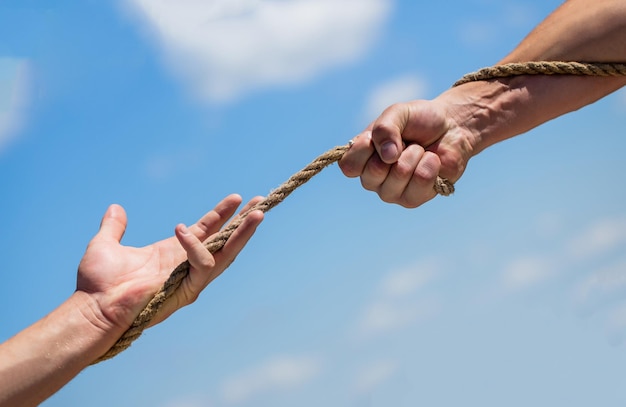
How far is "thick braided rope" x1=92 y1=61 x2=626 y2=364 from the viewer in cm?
359

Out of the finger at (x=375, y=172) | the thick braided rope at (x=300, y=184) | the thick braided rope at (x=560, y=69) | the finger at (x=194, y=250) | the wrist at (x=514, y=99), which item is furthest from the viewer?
the wrist at (x=514, y=99)

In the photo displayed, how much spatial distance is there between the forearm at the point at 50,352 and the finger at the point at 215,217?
558 millimetres

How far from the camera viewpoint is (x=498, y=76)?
396 cm

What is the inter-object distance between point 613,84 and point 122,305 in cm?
249

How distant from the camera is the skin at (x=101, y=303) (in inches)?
138

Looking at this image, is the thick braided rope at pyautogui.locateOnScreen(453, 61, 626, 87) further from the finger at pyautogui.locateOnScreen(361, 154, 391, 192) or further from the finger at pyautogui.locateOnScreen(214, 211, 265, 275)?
the finger at pyautogui.locateOnScreen(214, 211, 265, 275)

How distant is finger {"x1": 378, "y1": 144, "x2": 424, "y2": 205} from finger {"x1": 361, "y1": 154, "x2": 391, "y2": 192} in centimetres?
2

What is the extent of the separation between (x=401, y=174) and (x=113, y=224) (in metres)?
1.37

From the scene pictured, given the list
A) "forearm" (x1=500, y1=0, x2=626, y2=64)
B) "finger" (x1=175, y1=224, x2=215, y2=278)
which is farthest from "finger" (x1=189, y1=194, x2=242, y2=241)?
"forearm" (x1=500, y1=0, x2=626, y2=64)

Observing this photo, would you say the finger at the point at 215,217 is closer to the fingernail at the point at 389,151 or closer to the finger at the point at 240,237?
the finger at the point at 240,237

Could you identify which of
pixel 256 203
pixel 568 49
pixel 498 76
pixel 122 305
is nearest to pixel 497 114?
pixel 498 76

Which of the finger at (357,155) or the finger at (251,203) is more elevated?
the finger at (357,155)

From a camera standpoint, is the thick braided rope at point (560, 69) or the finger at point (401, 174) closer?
the finger at point (401, 174)

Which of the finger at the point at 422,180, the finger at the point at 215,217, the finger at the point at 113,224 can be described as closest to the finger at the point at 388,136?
the finger at the point at 422,180
